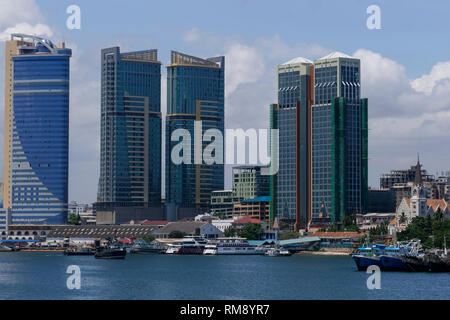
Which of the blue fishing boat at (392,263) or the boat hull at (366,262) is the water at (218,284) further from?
the blue fishing boat at (392,263)

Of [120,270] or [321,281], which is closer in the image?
[321,281]

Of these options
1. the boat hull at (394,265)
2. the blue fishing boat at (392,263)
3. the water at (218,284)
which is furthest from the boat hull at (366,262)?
the water at (218,284)

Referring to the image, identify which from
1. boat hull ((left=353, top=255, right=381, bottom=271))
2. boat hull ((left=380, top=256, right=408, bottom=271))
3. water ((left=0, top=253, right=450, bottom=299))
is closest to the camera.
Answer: water ((left=0, top=253, right=450, bottom=299))

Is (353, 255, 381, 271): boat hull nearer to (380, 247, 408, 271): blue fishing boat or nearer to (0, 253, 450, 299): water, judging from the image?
(380, 247, 408, 271): blue fishing boat

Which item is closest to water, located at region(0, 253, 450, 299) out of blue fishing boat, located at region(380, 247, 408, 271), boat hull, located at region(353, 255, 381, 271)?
boat hull, located at region(353, 255, 381, 271)

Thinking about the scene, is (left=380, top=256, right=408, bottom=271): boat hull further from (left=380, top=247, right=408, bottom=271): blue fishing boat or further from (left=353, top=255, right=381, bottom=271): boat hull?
(left=353, top=255, right=381, bottom=271): boat hull

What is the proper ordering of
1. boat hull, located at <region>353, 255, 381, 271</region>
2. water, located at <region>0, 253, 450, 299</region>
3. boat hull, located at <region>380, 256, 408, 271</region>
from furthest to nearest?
boat hull, located at <region>353, 255, 381, 271</region>, boat hull, located at <region>380, 256, 408, 271</region>, water, located at <region>0, 253, 450, 299</region>

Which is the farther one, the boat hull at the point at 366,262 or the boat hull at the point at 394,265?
the boat hull at the point at 366,262

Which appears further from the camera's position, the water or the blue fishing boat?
the blue fishing boat

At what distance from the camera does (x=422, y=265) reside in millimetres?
149875
